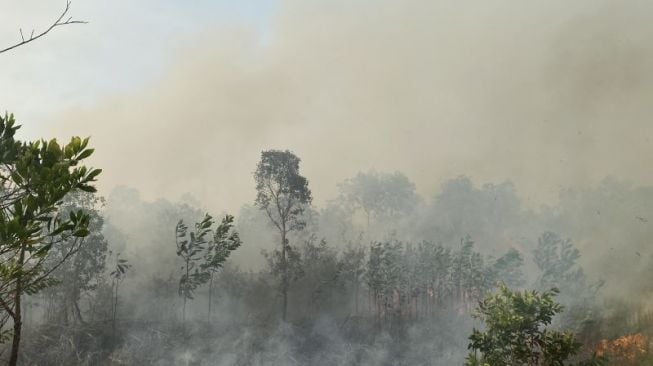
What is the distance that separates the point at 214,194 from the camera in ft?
286

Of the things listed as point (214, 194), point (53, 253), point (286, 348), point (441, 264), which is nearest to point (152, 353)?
point (286, 348)

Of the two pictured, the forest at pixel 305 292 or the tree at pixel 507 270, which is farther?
the tree at pixel 507 270

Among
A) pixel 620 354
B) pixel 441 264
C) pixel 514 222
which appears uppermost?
pixel 514 222

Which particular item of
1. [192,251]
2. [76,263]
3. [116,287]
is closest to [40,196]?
[192,251]

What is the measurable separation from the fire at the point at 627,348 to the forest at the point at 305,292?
0.32 ft

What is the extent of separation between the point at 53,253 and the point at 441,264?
33.8 meters

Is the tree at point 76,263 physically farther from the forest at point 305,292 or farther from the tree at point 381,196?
the tree at point 381,196

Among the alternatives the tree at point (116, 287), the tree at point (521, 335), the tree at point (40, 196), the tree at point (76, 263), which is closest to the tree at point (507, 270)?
the tree at point (521, 335)

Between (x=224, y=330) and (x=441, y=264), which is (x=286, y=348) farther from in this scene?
(x=441, y=264)

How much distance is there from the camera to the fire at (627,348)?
84.2ft

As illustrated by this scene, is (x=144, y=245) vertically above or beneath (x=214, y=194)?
beneath

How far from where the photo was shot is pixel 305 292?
153 ft

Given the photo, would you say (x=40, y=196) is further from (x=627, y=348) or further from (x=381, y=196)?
(x=381, y=196)

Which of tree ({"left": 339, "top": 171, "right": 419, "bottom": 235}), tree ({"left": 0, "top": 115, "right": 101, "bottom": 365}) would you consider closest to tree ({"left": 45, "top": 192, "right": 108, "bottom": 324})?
tree ({"left": 0, "top": 115, "right": 101, "bottom": 365})
